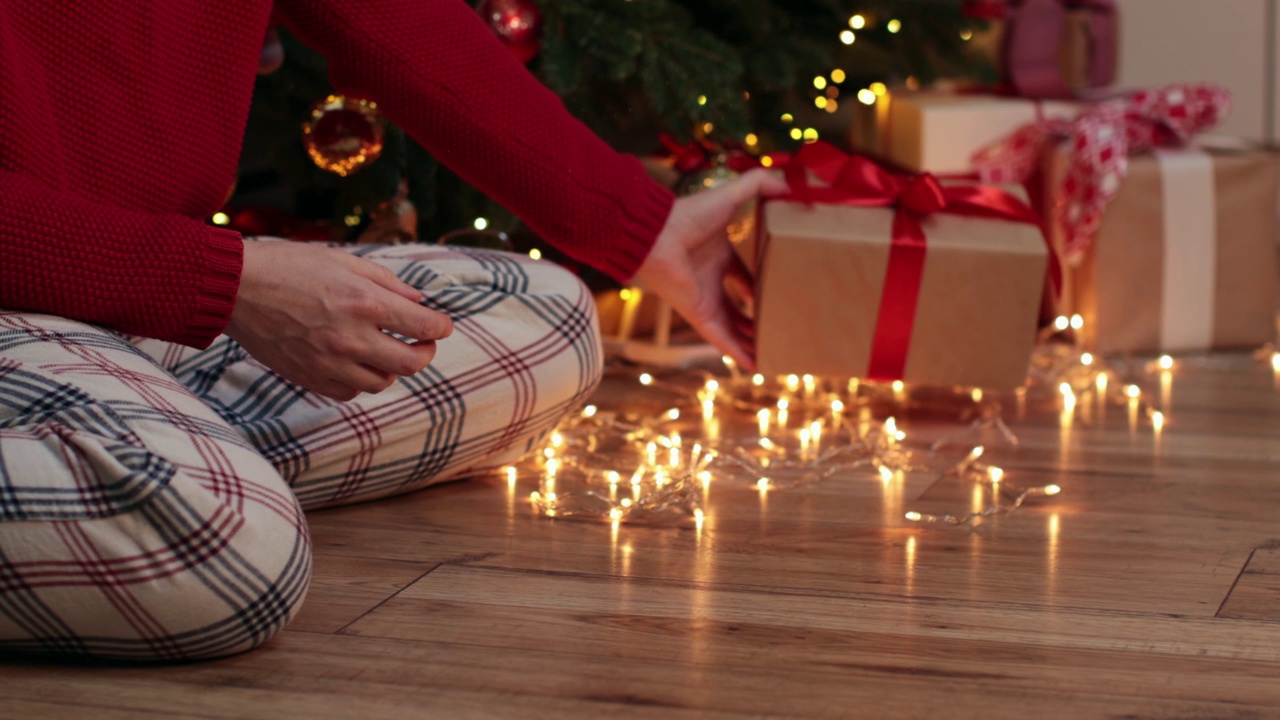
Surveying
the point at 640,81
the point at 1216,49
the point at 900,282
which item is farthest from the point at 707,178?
the point at 1216,49

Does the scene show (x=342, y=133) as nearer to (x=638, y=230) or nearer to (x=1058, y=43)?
(x=638, y=230)

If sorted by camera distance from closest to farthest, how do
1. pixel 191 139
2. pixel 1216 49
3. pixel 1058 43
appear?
pixel 191 139 → pixel 1058 43 → pixel 1216 49

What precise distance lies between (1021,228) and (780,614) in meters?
0.53

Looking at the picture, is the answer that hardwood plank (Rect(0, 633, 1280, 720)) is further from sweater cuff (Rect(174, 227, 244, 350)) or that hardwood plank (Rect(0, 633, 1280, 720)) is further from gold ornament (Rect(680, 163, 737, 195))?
gold ornament (Rect(680, 163, 737, 195))

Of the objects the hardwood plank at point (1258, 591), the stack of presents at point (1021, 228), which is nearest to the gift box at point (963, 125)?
the stack of presents at point (1021, 228)

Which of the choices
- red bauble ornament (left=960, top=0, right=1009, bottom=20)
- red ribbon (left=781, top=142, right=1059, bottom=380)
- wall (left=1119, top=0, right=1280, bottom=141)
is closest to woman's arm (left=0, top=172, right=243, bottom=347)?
red ribbon (left=781, top=142, right=1059, bottom=380)

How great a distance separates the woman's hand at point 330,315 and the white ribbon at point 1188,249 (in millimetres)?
1026

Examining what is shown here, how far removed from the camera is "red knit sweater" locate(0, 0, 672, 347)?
80 cm

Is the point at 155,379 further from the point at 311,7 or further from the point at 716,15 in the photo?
the point at 716,15

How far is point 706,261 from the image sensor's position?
4.00 feet

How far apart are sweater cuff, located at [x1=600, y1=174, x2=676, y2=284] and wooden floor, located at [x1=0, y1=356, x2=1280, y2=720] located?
20 cm

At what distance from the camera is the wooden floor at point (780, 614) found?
0.67 m

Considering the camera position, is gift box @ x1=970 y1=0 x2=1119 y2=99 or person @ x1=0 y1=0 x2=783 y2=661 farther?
gift box @ x1=970 y1=0 x2=1119 y2=99

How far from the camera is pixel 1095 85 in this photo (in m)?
1.93
